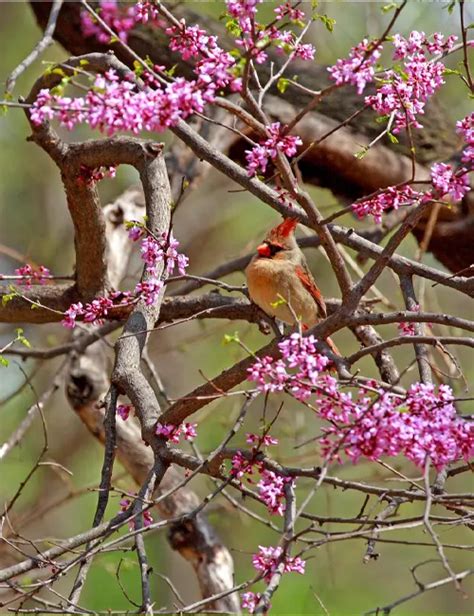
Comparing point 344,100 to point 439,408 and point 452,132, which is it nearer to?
point 452,132

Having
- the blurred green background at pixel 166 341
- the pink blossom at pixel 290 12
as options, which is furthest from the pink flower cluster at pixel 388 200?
the blurred green background at pixel 166 341

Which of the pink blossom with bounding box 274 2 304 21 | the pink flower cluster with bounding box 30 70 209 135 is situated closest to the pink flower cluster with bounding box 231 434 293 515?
the pink flower cluster with bounding box 30 70 209 135

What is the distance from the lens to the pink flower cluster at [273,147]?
2262 millimetres

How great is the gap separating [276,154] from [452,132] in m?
2.85

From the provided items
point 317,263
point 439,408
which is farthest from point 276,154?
point 317,263

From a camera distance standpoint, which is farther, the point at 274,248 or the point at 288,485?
the point at 274,248

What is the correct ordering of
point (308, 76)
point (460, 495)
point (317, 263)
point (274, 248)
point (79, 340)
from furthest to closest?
point (317, 263)
point (308, 76)
point (79, 340)
point (274, 248)
point (460, 495)

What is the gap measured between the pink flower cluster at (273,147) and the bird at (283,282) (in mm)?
972

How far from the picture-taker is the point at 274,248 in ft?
12.1

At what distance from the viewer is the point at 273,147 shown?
2.27 meters

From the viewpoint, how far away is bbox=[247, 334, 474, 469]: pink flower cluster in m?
1.97

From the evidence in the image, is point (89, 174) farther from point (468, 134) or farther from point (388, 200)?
point (468, 134)

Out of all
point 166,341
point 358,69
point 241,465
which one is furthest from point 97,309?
point 166,341

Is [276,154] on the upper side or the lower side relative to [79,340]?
lower
